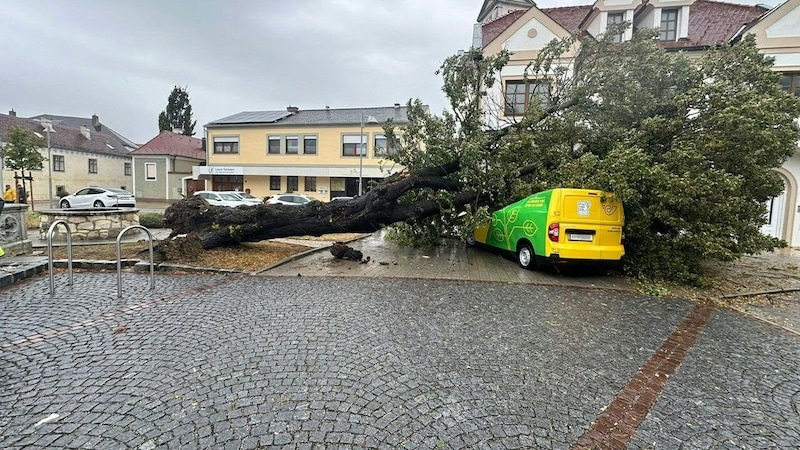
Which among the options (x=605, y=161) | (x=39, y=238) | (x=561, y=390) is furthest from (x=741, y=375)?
(x=39, y=238)

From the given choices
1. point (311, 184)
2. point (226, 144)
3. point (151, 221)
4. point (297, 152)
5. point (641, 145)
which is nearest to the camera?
point (641, 145)

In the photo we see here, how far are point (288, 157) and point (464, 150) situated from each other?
24.4m

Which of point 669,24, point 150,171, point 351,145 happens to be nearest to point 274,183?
point 351,145

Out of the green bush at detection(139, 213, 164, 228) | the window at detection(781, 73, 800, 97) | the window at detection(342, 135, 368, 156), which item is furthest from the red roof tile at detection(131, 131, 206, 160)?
the window at detection(781, 73, 800, 97)

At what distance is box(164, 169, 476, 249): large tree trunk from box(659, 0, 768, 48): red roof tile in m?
12.6

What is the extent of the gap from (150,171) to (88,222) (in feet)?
91.9

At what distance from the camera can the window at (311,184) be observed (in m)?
31.6

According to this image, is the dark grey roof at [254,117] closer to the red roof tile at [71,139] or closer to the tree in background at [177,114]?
the red roof tile at [71,139]

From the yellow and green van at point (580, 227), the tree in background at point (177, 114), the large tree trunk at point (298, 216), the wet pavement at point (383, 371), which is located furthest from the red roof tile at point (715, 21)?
the tree in background at point (177, 114)

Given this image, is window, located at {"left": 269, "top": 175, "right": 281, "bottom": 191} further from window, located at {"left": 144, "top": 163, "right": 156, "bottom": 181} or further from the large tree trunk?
the large tree trunk

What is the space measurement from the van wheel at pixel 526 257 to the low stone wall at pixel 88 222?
11.5m

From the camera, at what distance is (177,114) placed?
185ft

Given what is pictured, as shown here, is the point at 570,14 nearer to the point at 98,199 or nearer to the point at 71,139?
the point at 98,199

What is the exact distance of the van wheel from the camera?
8.60 meters
